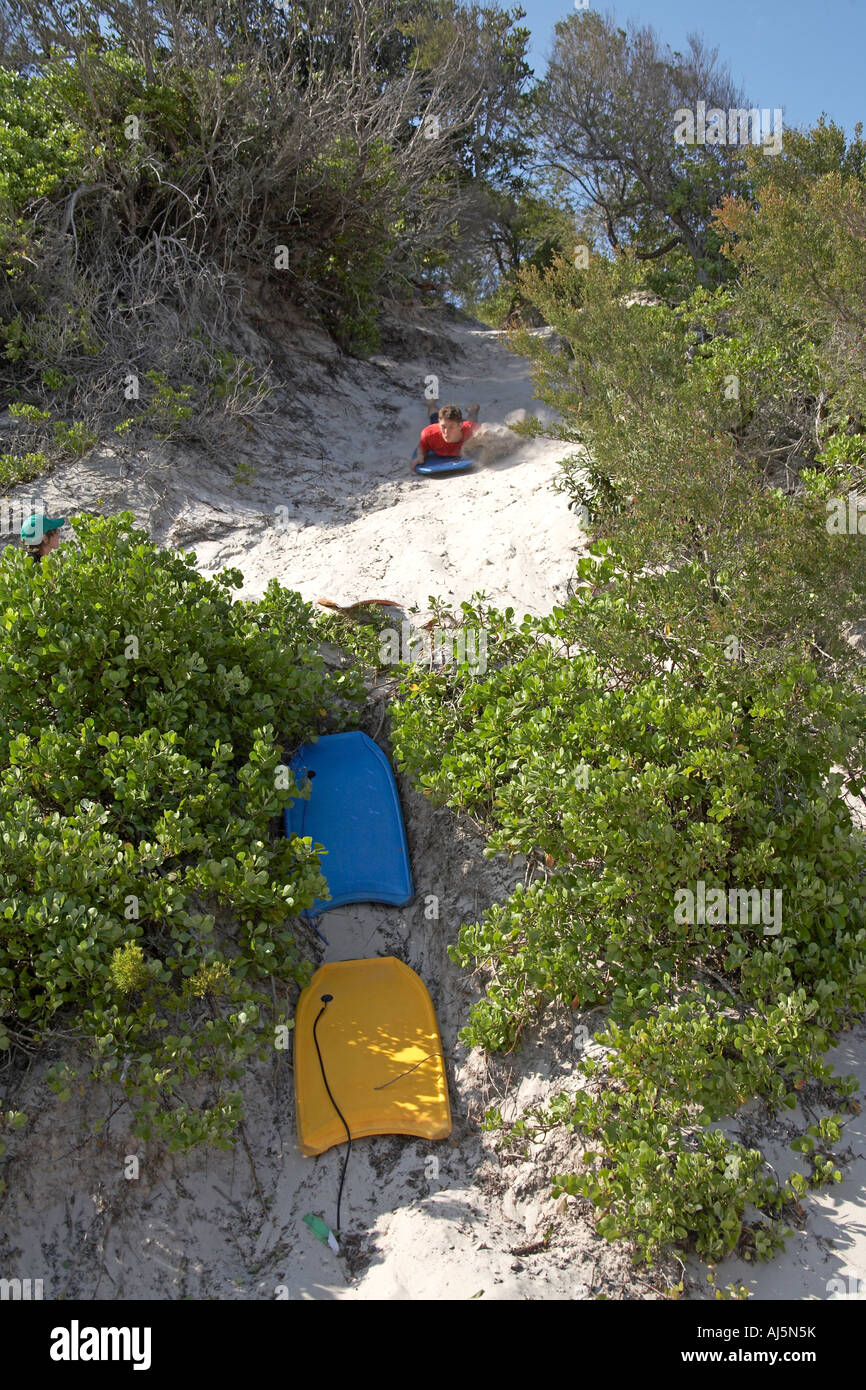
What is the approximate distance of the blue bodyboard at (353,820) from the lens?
4031mm

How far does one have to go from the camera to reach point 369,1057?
135 inches

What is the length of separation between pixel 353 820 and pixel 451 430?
451 centimetres

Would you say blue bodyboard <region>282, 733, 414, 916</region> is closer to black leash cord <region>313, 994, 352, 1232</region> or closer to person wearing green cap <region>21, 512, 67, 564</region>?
black leash cord <region>313, 994, 352, 1232</region>

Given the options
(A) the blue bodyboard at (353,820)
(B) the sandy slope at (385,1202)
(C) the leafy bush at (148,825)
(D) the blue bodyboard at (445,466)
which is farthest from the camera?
(D) the blue bodyboard at (445,466)

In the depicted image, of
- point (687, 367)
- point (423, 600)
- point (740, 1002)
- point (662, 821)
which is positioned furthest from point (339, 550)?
point (740, 1002)

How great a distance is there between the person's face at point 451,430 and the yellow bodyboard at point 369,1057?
509 cm

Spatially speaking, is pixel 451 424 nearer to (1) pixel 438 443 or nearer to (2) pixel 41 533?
(1) pixel 438 443

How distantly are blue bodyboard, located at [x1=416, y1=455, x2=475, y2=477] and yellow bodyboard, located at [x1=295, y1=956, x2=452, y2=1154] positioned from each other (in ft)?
15.9

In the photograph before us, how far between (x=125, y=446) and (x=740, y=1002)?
5.84 m

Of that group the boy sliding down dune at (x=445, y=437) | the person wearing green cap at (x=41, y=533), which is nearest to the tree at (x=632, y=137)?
the boy sliding down dune at (x=445, y=437)

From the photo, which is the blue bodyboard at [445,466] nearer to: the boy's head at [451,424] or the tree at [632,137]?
the boy's head at [451,424]

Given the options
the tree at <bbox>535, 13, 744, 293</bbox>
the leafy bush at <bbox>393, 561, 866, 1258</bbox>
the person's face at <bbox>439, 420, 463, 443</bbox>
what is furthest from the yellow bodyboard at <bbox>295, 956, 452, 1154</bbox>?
the tree at <bbox>535, 13, 744, 293</bbox>

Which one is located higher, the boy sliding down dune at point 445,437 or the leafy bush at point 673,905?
the boy sliding down dune at point 445,437

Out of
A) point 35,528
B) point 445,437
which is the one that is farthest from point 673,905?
point 445,437
